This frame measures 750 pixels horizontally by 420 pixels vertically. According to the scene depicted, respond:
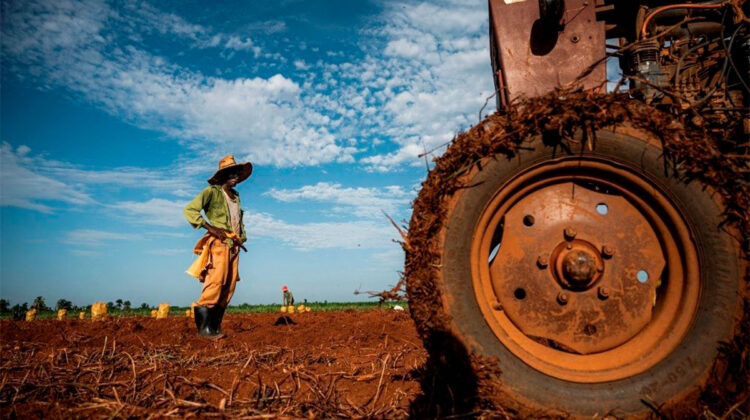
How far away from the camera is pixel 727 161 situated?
1.66 meters

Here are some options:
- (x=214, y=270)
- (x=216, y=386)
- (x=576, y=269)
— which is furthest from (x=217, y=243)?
(x=576, y=269)

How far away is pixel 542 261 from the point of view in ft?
6.23

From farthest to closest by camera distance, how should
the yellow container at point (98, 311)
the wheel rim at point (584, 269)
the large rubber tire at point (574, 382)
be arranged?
A: the yellow container at point (98, 311) → the wheel rim at point (584, 269) → the large rubber tire at point (574, 382)

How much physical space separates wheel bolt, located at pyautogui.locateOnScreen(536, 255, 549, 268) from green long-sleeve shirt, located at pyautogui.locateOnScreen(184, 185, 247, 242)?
4.81 metres

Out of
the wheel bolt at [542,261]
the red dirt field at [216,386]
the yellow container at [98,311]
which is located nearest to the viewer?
the wheel bolt at [542,261]

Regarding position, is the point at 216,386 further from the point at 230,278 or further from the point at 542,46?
the point at 230,278

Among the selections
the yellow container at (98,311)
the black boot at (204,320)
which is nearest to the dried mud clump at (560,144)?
the black boot at (204,320)

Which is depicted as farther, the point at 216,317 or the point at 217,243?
the point at 216,317

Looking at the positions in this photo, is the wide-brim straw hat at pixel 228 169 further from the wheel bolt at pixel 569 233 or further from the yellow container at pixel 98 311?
the yellow container at pixel 98 311

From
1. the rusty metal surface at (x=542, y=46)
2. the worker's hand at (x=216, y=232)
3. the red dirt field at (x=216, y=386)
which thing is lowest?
the red dirt field at (x=216, y=386)

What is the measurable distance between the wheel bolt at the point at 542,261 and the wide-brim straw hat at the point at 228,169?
508 cm

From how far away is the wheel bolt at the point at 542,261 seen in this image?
190 centimetres

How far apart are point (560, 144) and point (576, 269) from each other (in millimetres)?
576

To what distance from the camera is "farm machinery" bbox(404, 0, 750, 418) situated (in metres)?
1.62
